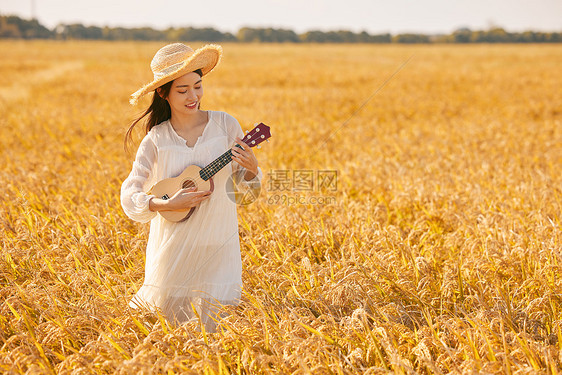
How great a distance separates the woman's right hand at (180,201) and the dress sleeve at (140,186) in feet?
0.15

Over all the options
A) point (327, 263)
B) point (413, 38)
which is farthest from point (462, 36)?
point (327, 263)

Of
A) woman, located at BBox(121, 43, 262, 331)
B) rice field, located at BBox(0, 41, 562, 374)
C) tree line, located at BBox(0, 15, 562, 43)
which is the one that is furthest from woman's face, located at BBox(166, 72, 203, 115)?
tree line, located at BBox(0, 15, 562, 43)

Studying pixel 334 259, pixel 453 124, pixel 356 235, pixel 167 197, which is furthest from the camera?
pixel 453 124

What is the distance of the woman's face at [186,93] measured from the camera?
2367 millimetres

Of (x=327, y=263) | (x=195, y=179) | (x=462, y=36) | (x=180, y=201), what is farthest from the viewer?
(x=462, y=36)

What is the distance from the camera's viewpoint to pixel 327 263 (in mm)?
3143

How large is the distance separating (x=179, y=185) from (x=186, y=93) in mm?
493

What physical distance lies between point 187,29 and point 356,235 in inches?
3403

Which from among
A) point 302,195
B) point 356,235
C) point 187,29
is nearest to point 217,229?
point 356,235

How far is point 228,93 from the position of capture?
14.9 m

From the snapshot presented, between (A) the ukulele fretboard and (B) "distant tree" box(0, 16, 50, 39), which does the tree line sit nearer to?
(B) "distant tree" box(0, 16, 50, 39)

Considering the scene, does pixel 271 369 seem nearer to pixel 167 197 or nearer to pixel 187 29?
pixel 167 197

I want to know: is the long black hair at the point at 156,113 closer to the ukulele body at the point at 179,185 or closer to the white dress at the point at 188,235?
the white dress at the point at 188,235

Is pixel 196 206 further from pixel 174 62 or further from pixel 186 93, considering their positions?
pixel 174 62
